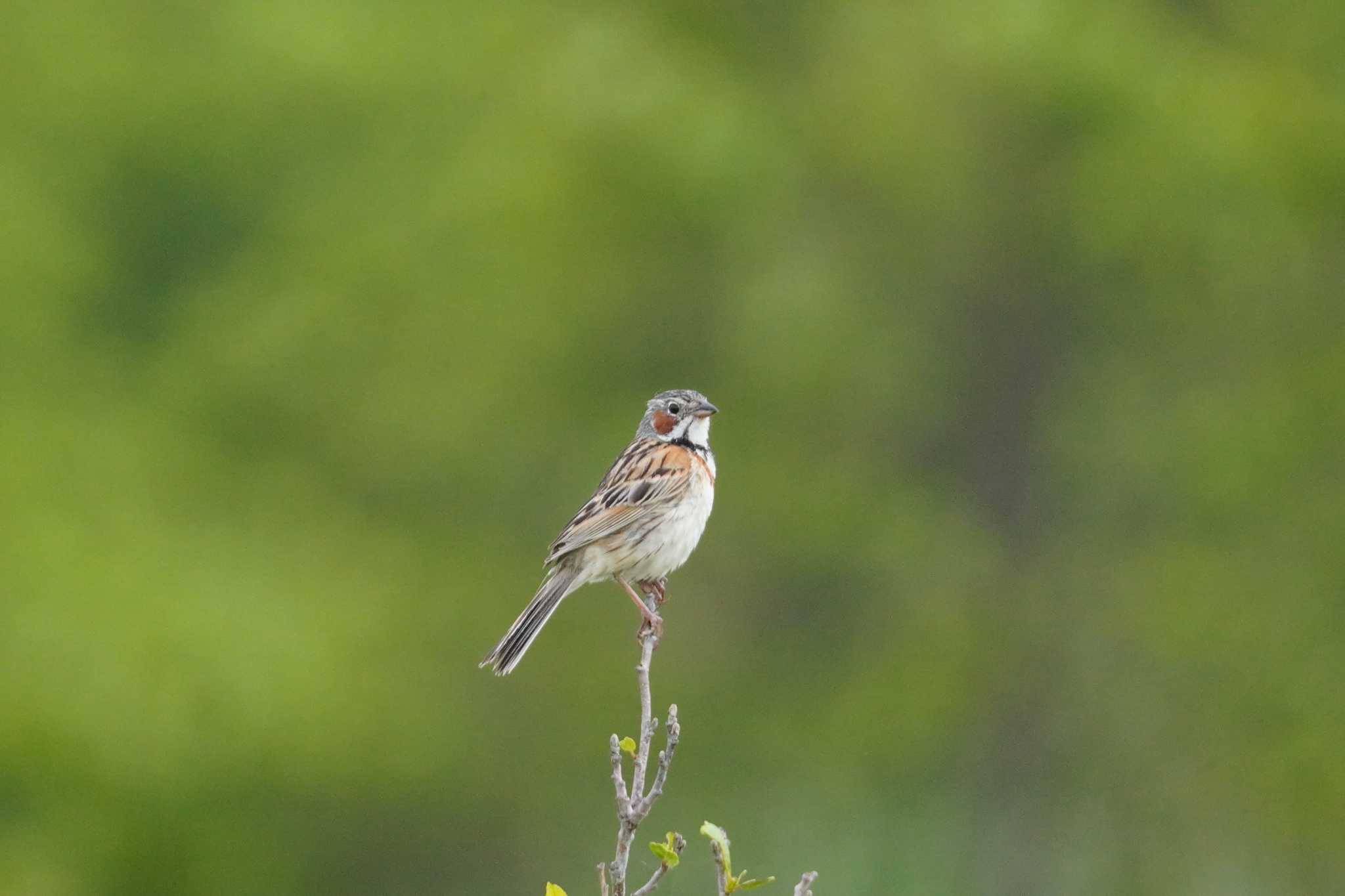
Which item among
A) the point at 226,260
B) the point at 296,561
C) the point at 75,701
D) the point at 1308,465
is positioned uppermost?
the point at 226,260

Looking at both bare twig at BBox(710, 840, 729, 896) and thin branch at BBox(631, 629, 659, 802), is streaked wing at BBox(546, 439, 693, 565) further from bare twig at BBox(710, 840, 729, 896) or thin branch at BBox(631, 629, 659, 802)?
bare twig at BBox(710, 840, 729, 896)

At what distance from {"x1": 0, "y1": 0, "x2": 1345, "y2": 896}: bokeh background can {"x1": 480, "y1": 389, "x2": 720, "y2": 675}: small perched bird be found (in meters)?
4.75

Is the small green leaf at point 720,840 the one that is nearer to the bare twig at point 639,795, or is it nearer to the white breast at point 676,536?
the bare twig at point 639,795

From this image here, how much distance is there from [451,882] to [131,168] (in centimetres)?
524

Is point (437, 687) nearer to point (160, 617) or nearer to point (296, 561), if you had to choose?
point (296, 561)

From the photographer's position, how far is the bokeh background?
11383 mm

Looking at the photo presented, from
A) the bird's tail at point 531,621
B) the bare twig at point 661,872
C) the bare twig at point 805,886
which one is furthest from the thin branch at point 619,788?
the bird's tail at point 531,621

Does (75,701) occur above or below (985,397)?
below

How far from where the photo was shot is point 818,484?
1290 centimetres

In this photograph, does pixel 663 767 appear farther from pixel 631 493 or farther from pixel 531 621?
pixel 631 493

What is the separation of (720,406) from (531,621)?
7.65 meters

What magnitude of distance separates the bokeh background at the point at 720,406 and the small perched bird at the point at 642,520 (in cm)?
475

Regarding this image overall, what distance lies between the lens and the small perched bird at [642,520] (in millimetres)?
5926

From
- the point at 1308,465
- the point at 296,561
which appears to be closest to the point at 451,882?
the point at 296,561
